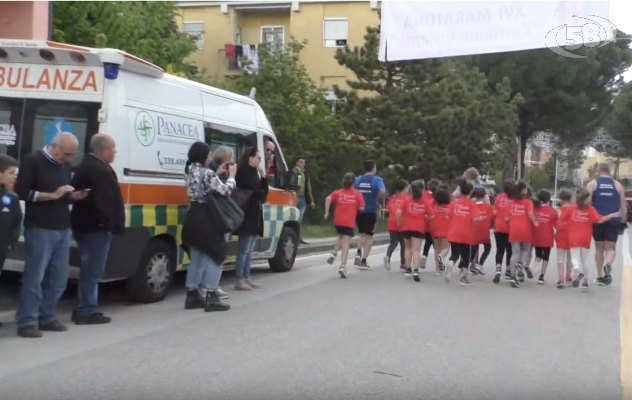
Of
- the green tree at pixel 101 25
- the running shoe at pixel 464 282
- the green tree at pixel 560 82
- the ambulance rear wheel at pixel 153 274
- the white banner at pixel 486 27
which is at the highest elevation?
the green tree at pixel 560 82

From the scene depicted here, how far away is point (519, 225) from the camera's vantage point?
38.9 feet

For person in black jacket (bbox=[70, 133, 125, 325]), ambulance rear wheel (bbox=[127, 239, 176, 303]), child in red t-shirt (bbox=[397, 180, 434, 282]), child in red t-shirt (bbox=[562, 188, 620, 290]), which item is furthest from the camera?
child in red t-shirt (bbox=[397, 180, 434, 282])

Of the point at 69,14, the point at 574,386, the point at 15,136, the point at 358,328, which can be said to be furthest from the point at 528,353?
the point at 69,14

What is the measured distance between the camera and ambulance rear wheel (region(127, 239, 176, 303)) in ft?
29.8

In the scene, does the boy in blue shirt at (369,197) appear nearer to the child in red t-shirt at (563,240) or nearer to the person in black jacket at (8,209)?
the child in red t-shirt at (563,240)

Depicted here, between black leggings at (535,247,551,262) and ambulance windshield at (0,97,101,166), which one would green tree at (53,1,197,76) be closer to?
ambulance windshield at (0,97,101,166)

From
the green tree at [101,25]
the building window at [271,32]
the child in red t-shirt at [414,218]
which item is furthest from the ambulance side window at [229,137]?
the building window at [271,32]

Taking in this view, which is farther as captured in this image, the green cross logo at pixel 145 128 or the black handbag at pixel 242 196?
the black handbag at pixel 242 196

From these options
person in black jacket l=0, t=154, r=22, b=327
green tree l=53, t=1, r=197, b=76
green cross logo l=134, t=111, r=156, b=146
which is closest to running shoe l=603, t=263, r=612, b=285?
green cross logo l=134, t=111, r=156, b=146

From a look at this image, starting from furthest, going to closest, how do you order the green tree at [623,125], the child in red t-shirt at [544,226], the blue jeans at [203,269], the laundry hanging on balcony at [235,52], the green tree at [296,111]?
the green tree at [623,125] < the laundry hanging on balcony at [235,52] < the green tree at [296,111] < the child in red t-shirt at [544,226] < the blue jeans at [203,269]

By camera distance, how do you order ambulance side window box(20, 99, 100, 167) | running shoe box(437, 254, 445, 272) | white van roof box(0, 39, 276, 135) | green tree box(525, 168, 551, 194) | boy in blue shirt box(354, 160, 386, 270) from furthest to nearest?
1. green tree box(525, 168, 551, 194)
2. running shoe box(437, 254, 445, 272)
3. boy in blue shirt box(354, 160, 386, 270)
4. ambulance side window box(20, 99, 100, 167)
5. white van roof box(0, 39, 276, 135)

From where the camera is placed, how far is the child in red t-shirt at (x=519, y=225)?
11.8 m

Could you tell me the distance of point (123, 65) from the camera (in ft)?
28.1

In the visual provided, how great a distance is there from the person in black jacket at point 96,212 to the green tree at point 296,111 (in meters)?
19.5
